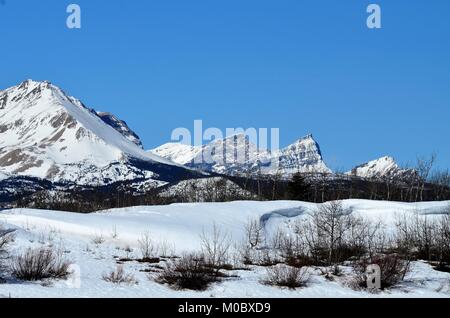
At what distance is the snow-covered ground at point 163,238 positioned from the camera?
17.7 m

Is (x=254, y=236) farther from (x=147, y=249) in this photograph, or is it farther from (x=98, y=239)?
(x=147, y=249)

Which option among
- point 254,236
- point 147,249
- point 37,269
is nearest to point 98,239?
point 147,249

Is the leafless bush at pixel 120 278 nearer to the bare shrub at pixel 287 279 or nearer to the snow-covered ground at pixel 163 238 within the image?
the snow-covered ground at pixel 163 238

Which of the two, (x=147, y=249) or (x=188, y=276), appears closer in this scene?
(x=188, y=276)

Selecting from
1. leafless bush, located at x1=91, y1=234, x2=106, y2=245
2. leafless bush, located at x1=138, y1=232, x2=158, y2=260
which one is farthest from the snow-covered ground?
leafless bush, located at x1=138, y1=232, x2=158, y2=260

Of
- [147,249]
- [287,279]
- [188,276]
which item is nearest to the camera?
[188,276]

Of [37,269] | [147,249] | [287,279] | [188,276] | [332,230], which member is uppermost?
[332,230]

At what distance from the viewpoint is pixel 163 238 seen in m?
38.0

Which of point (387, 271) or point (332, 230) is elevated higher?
point (332, 230)

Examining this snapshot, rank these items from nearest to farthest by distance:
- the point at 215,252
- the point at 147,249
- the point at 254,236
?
the point at 215,252, the point at 147,249, the point at 254,236

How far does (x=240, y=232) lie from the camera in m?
44.5

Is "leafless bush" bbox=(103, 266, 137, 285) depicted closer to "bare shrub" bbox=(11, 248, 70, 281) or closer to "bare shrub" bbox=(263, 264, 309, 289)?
"bare shrub" bbox=(11, 248, 70, 281)
